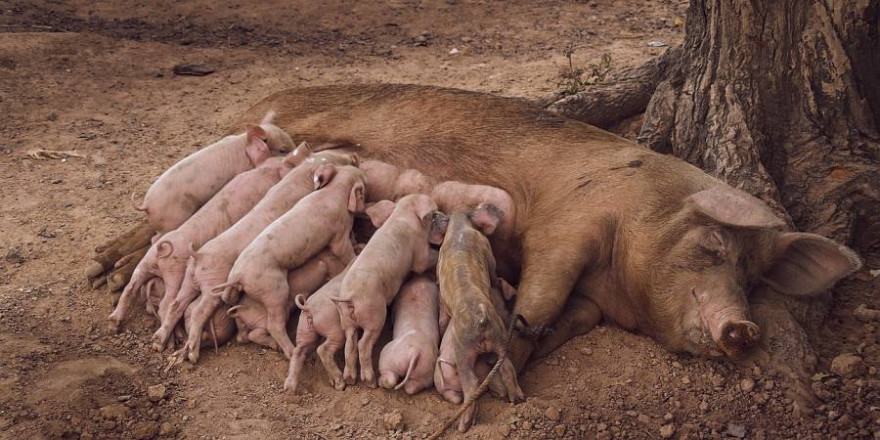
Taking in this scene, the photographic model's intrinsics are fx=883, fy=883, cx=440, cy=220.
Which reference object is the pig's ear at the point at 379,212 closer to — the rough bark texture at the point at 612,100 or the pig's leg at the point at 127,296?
the pig's leg at the point at 127,296

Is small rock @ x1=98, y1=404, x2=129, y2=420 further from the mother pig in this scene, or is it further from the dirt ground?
the mother pig

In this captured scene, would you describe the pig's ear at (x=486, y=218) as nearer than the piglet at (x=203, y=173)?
Yes

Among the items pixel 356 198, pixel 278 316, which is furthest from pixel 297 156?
pixel 278 316

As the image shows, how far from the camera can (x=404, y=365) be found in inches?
133

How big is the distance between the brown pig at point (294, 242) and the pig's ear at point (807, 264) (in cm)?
186

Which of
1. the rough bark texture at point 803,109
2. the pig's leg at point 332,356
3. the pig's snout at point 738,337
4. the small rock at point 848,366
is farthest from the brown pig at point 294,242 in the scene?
the small rock at point 848,366

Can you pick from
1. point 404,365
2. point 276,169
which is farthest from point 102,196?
point 404,365

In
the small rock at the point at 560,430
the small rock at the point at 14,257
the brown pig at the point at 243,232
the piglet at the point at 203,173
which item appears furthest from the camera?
the small rock at the point at 14,257

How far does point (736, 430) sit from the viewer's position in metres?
3.25

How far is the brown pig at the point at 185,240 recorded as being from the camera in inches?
152

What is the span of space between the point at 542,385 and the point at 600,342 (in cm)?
41

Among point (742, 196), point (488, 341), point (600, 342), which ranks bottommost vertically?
point (600, 342)

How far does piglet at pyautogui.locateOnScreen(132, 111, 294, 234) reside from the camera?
4184 millimetres

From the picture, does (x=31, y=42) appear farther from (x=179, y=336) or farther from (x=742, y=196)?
(x=742, y=196)
